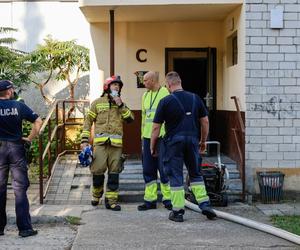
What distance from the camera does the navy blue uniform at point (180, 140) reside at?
7703 mm

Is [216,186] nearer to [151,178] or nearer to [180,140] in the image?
[151,178]

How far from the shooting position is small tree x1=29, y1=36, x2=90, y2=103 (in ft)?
45.0

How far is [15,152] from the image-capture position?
7.12 m

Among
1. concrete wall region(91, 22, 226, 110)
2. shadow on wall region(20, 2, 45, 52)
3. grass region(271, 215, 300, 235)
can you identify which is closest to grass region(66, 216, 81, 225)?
grass region(271, 215, 300, 235)

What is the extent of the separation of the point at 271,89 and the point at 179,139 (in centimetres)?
251

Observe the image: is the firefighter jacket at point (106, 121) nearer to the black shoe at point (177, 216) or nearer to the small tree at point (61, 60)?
Answer: the black shoe at point (177, 216)

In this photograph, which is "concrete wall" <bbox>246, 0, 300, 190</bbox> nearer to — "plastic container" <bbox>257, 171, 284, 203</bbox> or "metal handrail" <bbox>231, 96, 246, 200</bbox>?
"metal handrail" <bbox>231, 96, 246, 200</bbox>

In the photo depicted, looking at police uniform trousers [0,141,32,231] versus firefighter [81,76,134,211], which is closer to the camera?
police uniform trousers [0,141,32,231]

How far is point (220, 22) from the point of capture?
11.5m

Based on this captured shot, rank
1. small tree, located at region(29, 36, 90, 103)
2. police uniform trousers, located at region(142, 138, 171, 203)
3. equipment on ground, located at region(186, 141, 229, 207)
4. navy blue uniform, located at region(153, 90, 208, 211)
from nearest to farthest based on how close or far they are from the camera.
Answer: navy blue uniform, located at region(153, 90, 208, 211) < police uniform trousers, located at region(142, 138, 171, 203) < equipment on ground, located at region(186, 141, 229, 207) < small tree, located at region(29, 36, 90, 103)

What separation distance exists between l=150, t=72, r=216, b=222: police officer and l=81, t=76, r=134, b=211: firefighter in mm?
942

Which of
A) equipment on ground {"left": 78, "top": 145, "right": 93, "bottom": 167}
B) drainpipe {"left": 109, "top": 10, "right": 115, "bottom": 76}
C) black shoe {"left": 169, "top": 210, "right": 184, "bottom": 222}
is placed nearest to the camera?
black shoe {"left": 169, "top": 210, "right": 184, "bottom": 222}

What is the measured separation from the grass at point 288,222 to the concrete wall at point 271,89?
1391mm

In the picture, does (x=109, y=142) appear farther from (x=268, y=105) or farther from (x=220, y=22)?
(x=220, y=22)
